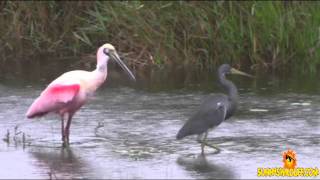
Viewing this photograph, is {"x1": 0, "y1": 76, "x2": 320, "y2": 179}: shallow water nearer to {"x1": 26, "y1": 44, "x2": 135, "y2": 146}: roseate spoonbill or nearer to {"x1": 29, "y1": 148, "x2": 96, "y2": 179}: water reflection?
{"x1": 29, "y1": 148, "x2": 96, "y2": 179}: water reflection

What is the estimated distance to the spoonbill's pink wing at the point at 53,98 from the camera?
33.2ft

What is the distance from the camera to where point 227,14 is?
1452cm

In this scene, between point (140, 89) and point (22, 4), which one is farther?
point (22, 4)

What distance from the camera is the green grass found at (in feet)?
46.9

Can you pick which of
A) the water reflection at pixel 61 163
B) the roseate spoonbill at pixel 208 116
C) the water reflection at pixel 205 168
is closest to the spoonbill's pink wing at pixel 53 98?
the water reflection at pixel 61 163

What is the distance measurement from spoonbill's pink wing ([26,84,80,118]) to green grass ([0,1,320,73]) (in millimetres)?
4475

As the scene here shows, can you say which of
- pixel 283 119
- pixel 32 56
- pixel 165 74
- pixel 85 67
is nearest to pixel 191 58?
pixel 165 74

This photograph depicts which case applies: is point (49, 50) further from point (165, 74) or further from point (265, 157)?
point (265, 157)

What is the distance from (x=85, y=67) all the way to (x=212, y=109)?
5.44 m

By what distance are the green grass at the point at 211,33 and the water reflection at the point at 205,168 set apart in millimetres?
5217

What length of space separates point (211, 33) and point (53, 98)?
4716mm

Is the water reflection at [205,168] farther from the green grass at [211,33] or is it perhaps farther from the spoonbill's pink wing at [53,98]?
the green grass at [211,33]

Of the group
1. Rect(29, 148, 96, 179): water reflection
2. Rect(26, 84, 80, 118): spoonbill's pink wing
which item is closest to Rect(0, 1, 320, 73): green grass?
Rect(26, 84, 80, 118): spoonbill's pink wing

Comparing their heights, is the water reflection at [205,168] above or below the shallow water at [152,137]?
below
